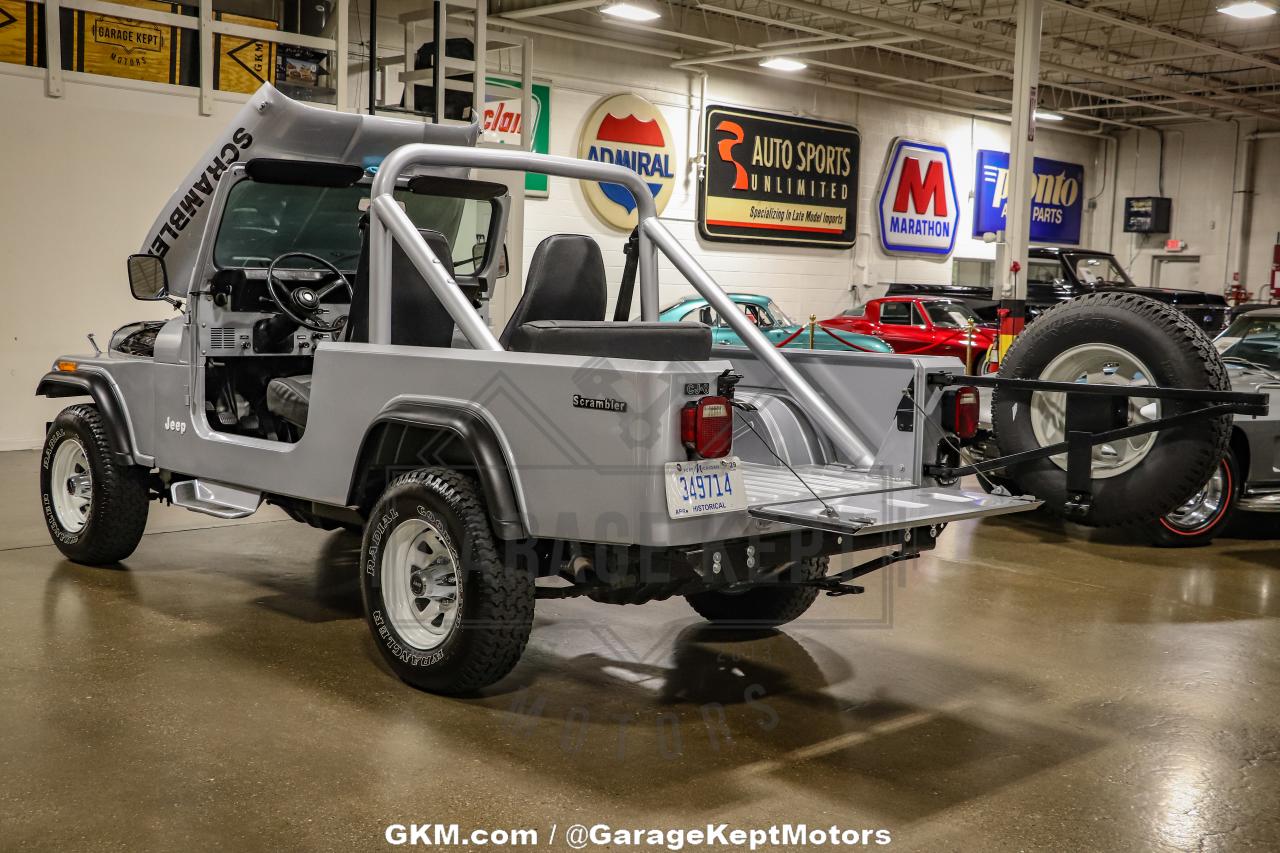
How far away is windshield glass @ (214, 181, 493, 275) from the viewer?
5.43m

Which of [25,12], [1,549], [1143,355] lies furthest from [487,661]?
[25,12]

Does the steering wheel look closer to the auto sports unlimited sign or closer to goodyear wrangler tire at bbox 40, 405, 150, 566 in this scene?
goodyear wrangler tire at bbox 40, 405, 150, 566

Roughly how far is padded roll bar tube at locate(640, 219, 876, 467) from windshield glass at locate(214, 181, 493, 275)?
1.00m

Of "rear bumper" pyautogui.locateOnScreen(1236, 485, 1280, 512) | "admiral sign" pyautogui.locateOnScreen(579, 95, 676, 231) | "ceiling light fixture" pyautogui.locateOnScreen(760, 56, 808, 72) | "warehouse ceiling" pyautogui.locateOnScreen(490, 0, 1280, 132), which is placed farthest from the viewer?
"ceiling light fixture" pyautogui.locateOnScreen(760, 56, 808, 72)

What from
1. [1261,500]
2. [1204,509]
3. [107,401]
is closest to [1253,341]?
[1261,500]

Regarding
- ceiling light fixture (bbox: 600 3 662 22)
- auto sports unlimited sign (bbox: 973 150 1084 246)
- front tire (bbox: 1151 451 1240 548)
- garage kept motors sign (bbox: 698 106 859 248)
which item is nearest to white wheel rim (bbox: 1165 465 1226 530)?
front tire (bbox: 1151 451 1240 548)

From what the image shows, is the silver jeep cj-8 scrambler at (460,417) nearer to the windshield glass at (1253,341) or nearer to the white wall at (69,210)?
the windshield glass at (1253,341)

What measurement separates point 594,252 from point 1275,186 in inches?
1019

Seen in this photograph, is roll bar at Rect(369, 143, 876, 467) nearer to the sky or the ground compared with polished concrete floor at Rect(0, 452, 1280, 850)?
nearer to the sky

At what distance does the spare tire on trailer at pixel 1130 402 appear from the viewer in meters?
4.72

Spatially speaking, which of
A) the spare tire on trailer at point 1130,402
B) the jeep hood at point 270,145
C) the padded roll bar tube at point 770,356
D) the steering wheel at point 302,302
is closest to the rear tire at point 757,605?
the padded roll bar tube at point 770,356

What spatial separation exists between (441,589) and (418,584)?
10 cm

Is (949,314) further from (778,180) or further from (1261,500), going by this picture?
A: (1261,500)

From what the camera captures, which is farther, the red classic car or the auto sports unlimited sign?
the auto sports unlimited sign
